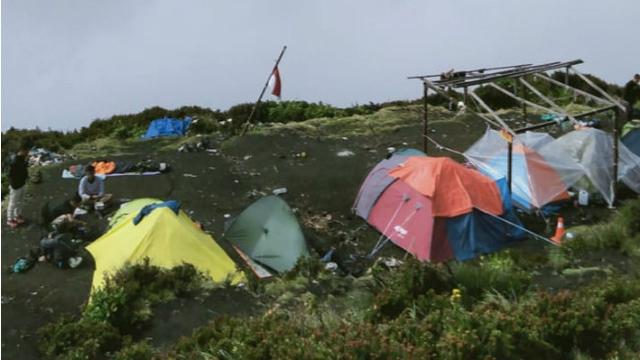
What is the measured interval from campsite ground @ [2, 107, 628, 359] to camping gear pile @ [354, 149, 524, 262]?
0.40 meters

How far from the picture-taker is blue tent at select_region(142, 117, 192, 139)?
950 inches

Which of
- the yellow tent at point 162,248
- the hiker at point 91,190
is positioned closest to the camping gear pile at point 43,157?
the hiker at point 91,190

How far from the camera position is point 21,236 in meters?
15.8

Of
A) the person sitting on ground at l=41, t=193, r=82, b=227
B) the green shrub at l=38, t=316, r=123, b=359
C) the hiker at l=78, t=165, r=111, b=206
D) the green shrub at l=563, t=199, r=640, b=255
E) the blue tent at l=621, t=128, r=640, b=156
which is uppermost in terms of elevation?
the blue tent at l=621, t=128, r=640, b=156

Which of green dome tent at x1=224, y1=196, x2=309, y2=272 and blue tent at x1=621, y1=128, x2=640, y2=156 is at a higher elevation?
blue tent at x1=621, y1=128, x2=640, y2=156

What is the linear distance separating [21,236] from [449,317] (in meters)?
10.2

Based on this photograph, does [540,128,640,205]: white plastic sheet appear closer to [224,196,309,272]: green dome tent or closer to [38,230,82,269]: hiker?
[224,196,309,272]: green dome tent

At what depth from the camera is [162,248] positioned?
13250 millimetres

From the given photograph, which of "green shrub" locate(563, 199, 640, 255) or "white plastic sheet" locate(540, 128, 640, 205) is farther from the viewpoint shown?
"white plastic sheet" locate(540, 128, 640, 205)

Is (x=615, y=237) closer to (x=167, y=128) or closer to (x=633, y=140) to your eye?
(x=633, y=140)

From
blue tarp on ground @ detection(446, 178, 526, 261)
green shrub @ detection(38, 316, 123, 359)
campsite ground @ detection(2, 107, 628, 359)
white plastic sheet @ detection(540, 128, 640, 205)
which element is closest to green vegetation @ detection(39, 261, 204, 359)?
green shrub @ detection(38, 316, 123, 359)

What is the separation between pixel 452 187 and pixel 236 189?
534cm

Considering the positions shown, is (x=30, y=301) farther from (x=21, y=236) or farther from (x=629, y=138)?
(x=629, y=138)

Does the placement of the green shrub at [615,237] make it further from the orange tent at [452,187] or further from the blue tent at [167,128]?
the blue tent at [167,128]
